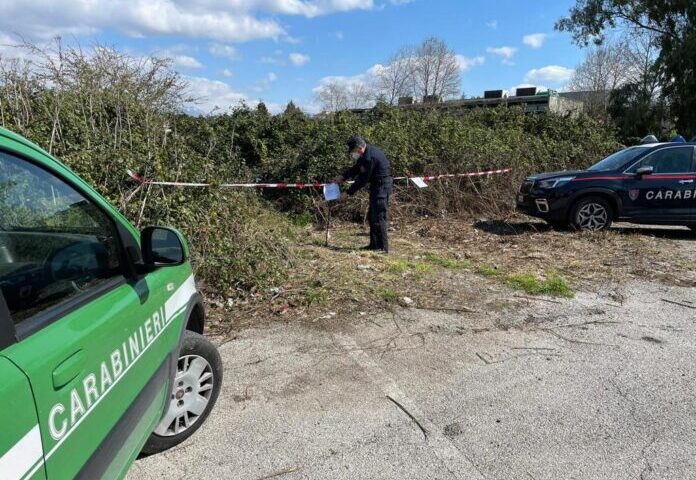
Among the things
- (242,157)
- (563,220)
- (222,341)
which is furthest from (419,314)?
(242,157)

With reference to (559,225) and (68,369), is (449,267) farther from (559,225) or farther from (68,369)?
(68,369)

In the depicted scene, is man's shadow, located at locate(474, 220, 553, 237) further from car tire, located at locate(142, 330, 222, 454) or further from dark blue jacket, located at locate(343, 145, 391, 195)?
car tire, located at locate(142, 330, 222, 454)

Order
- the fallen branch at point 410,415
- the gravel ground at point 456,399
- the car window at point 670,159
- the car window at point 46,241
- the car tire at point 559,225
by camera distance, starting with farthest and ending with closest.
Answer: the car tire at point 559,225
the car window at point 670,159
the fallen branch at point 410,415
the gravel ground at point 456,399
the car window at point 46,241

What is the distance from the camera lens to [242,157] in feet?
43.7

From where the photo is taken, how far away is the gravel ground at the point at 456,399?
2.92m

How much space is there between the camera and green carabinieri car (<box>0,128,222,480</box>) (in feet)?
4.71

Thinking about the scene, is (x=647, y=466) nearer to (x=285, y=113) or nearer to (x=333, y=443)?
(x=333, y=443)

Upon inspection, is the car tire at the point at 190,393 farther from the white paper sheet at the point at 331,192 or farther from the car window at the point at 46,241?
the white paper sheet at the point at 331,192

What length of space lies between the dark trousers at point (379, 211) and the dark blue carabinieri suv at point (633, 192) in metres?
3.44

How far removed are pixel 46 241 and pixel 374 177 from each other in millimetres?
6097

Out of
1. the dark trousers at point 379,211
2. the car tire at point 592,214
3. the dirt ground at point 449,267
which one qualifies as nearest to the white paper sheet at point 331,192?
the dark trousers at point 379,211

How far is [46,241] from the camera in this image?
210 centimetres

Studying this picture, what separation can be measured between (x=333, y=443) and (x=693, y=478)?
1937mm

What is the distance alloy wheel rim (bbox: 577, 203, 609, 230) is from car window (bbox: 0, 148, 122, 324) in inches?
351
